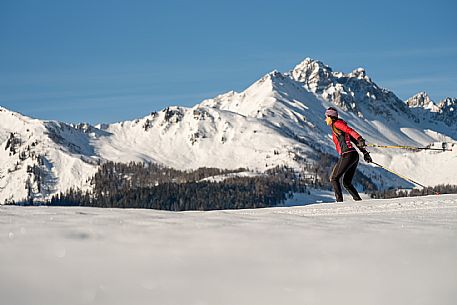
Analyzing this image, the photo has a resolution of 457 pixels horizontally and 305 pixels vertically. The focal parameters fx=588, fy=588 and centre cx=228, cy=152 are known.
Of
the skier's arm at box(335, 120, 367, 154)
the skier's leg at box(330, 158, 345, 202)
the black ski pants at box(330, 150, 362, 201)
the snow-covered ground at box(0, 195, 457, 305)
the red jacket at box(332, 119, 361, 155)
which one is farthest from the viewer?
the skier's leg at box(330, 158, 345, 202)

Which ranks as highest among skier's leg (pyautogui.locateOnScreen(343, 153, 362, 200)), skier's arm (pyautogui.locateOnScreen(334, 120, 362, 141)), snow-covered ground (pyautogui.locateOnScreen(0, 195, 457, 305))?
skier's arm (pyautogui.locateOnScreen(334, 120, 362, 141))

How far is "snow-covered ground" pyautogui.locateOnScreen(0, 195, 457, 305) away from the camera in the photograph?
4.68 meters

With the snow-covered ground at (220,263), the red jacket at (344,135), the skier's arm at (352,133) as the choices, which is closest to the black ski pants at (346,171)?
the red jacket at (344,135)

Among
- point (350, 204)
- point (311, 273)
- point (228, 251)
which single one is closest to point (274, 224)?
point (228, 251)

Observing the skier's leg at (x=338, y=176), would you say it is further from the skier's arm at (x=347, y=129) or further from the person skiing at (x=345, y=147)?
the skier's arm at (x=347, y=129)

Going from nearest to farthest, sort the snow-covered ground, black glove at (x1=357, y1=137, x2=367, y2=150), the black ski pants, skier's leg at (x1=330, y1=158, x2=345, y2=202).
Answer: the snow-covered ground < black glove at (x1=357, y1=137, x2=367, y2=150) < the black ski pants < skier's leg at (x1=330, y1=158, x2=345, y2=202)

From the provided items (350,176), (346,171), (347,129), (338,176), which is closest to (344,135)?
(347,129)

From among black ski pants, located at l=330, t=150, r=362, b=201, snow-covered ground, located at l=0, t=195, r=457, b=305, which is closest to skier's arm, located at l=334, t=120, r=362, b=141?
black ski pants, located at l=330, t=150, r=362, b=201

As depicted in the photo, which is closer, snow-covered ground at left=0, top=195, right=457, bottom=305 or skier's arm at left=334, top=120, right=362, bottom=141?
snow-covered ground at left=0, top=195, right=457, bottom=305

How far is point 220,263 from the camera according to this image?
5277mm

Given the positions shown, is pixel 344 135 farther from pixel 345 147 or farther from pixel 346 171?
pixel 346 171

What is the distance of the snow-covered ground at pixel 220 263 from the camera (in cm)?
468

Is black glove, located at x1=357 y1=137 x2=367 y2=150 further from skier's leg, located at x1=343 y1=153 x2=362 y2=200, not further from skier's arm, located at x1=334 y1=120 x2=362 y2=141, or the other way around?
skier's leg, located at x1=343 y1=153 x2=362 y2=200

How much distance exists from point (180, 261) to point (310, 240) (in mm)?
1446
